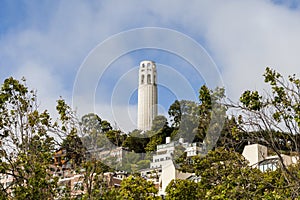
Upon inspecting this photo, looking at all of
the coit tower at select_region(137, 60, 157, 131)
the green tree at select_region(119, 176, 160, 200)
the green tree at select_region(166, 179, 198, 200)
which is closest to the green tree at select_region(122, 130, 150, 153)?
the coit tower at select_region(137, 60, 157, 131)

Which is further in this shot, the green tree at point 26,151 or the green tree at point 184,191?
the green tree at point 184,191

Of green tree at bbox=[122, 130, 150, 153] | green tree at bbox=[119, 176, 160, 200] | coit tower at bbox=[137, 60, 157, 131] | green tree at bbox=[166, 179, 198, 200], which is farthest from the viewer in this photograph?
green tree at bbox=[166, 179, 198, 200]

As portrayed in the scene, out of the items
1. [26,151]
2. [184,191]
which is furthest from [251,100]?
[184,191]

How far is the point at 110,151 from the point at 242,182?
4.06 m

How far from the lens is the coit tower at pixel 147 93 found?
13.5 metres

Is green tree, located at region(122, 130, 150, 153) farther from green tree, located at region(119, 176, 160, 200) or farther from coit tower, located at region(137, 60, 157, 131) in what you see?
green tree, located at region(119, 176, 160, 200)

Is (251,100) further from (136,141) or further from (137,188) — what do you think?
(137,188)

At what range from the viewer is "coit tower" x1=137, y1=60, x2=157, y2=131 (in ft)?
44.4

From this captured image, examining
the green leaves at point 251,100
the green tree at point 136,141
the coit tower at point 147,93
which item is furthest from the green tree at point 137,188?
the green leaves at point 251,100

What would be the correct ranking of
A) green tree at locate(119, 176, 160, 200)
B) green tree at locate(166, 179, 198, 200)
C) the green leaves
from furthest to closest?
green tree at locate(166, 179, 198, 200) → green tree at locate(119, 176, 160, 200) → the green leaves

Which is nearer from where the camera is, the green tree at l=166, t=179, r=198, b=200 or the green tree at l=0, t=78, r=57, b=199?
the green tree at l=0, t=78, r=57, b=199

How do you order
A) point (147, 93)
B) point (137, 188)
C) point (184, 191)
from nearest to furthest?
point (147, 93) → point (137, 188) → point (184, 191)

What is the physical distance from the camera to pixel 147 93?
13758mm

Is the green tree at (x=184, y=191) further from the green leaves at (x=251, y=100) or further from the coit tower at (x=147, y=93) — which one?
the green leaves at (x=251, y=100)
